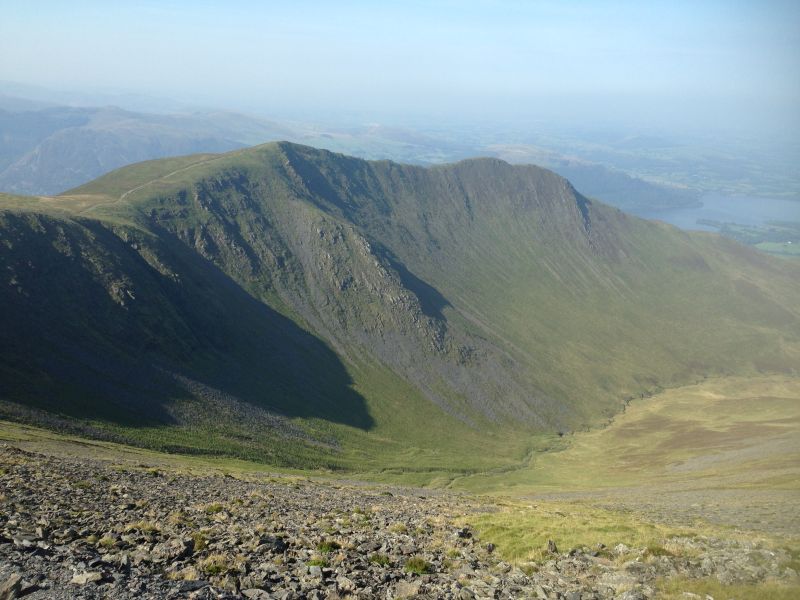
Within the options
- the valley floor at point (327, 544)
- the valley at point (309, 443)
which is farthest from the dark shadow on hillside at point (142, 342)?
the valley floor at point (327, 544)

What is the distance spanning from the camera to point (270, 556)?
85.0 ft

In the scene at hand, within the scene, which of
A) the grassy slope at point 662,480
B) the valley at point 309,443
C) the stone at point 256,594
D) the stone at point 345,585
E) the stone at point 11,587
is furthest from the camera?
the grassy slope at point 662,480

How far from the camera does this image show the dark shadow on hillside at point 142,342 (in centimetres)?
10094

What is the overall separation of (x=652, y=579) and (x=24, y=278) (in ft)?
440

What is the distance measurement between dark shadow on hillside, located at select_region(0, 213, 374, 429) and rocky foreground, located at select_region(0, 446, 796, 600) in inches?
2874

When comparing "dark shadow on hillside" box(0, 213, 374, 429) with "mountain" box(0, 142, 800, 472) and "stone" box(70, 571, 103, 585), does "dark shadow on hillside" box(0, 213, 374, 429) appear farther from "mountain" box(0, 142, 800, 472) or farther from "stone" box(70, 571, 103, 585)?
"stone" box(70, 571, 103, 585)

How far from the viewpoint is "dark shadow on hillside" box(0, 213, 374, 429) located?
10094 centimetres

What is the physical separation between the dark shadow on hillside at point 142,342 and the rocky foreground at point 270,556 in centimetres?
7301

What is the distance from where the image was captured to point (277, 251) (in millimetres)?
197750

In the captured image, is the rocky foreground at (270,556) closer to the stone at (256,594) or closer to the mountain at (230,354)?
the stone at (256,594)

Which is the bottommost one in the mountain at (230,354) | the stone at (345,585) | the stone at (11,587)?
the mountain at (230,354)

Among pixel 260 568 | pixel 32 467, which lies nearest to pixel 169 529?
pixel 260 568

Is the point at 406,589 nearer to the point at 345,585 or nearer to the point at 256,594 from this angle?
the point at 345,585

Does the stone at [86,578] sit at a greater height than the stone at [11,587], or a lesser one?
lesser
